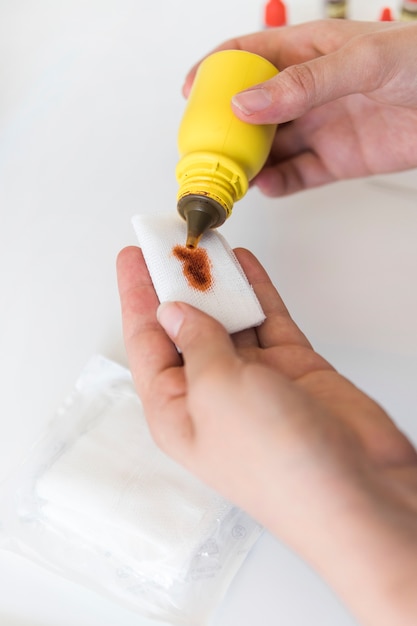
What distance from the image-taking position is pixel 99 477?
1.97 feet

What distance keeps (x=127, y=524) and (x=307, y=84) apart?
17.8 inches

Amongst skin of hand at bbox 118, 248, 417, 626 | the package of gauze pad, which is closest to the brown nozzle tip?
skin of hand at bbox 118, 248, 417, 626

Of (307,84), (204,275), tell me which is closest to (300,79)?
(307,84)

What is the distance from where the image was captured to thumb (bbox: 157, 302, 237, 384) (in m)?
0.45

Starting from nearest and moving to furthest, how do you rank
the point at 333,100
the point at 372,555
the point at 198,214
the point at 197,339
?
the point at 372,555 < the point at 197,339 < the point at 198,214 < the point at 333,100

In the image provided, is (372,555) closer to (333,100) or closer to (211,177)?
(211,177)

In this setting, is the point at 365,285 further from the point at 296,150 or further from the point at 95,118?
the point at 95,118

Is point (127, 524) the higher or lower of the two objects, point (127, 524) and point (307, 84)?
the lower

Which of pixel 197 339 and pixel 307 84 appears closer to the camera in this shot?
pixel 197 339

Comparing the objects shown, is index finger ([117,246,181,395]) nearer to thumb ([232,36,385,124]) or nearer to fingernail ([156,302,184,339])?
fingernail ([156,302,184,339])

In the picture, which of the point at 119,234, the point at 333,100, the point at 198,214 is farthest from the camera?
the point at 119,234

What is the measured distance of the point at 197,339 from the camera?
0.48 metres

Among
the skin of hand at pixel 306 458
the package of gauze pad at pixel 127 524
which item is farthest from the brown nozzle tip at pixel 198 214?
the package of gauze pad at pixel 127 524

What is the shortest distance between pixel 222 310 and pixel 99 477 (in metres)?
0.20
